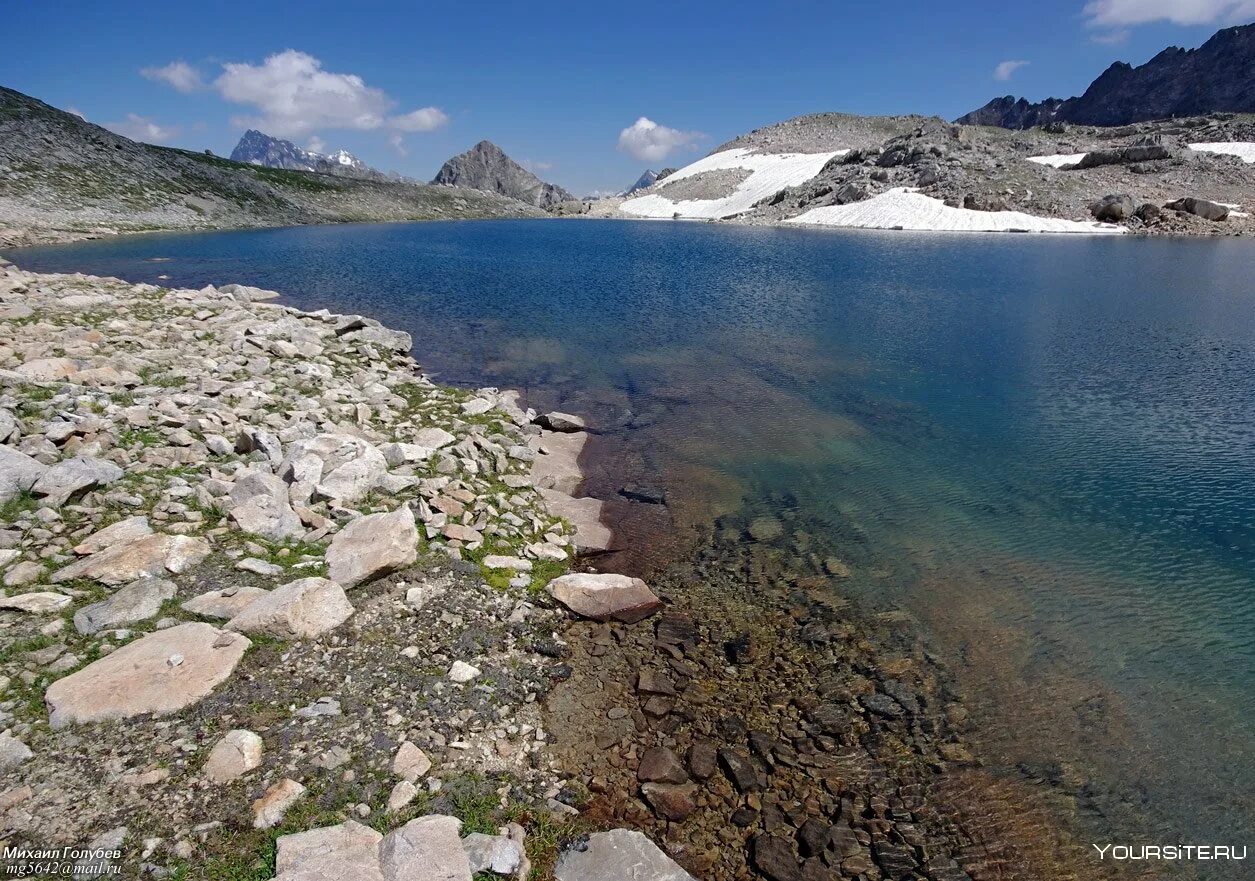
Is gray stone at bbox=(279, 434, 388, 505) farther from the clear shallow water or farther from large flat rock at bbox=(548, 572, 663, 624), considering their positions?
the clear shallow water

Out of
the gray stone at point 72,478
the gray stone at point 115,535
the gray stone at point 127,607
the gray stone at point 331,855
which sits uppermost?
the gray stone at point 72,478

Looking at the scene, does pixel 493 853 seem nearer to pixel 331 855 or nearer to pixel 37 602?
pixel 331 855

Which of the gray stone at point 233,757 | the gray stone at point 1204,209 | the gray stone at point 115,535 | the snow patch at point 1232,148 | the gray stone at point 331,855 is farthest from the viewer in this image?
the snow patch at point 1232,148

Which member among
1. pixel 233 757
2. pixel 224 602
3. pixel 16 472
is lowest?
pixel 233 757

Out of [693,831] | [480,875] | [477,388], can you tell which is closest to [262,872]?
[480,875]

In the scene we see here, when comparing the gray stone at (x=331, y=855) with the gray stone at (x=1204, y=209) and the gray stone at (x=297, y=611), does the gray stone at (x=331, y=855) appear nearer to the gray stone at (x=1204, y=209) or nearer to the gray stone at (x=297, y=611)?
the gray stone at (x=297, y=611)

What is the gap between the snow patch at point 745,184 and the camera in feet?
490

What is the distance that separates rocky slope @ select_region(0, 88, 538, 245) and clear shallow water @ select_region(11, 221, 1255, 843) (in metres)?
38.6

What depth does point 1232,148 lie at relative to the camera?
119688 millimetres

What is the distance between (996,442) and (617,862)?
62.6 ft

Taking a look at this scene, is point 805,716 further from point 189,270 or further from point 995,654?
point 189,270

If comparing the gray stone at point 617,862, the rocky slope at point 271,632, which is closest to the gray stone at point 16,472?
the rocky slope at point 271,632

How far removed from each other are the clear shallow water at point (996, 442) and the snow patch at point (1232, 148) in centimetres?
9544

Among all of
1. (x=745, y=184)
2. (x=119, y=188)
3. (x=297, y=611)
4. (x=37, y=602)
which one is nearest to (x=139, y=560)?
(x=37, y=602)
